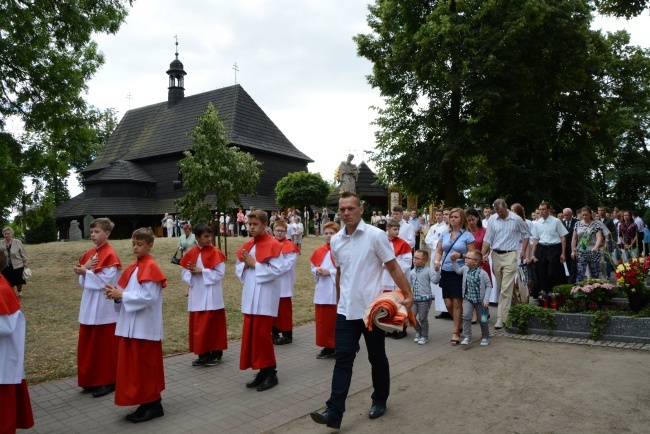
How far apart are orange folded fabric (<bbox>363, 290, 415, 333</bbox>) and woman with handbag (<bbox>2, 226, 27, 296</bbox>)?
1144cm

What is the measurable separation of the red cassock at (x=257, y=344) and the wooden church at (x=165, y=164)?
37.1 m

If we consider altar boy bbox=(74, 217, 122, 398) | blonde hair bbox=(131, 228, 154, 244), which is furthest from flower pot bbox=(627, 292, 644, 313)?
altar boy bbox=(74, 217, 122, 398)

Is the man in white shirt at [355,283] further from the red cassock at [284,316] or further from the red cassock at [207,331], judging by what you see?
the red cassock at [284,316]

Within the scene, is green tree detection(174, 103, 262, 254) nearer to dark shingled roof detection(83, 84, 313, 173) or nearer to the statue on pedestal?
the statue on pedestal

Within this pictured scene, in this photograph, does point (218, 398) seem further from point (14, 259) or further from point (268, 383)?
point (14, 259)

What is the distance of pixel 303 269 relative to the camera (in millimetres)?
19516

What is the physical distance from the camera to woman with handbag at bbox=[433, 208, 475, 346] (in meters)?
7.71

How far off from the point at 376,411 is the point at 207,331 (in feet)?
9.42

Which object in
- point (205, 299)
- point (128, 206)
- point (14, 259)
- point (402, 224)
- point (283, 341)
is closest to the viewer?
point (205, 299)

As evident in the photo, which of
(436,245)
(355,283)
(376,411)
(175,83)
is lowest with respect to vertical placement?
(376,411)

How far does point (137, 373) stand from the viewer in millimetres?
4926

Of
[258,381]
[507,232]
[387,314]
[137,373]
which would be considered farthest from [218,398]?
[507,232]

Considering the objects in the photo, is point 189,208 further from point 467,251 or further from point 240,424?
point 240,424

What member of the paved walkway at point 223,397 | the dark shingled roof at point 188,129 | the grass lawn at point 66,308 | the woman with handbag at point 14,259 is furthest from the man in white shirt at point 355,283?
the dark shingled roof at point 188,129
